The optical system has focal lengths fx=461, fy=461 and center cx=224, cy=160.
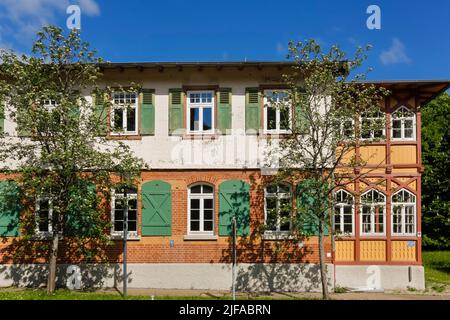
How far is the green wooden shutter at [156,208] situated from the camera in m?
15.2

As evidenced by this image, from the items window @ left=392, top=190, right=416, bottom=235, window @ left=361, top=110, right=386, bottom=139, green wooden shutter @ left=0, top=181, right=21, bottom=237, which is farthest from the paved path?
window @ left=361, top=110, right=386, bottom=139

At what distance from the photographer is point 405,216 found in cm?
1614

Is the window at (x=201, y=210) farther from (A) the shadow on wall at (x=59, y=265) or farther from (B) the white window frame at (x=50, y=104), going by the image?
(B) the white window frame at (x=50, y=104)

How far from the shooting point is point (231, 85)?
1551 centimetres

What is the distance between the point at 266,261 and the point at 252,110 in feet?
16.4

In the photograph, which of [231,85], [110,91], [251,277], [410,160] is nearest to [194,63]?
[231,85]

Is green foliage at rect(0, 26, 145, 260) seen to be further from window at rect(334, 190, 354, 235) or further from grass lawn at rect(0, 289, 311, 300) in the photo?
window at rect(334, 190, 354, 235)

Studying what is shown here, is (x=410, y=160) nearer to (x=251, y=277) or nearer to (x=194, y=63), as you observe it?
(x=251, y=277)

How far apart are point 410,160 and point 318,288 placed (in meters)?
5.52

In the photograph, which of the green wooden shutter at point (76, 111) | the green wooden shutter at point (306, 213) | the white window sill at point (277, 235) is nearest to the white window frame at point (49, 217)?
the green wooden shutter at point (76, 111)

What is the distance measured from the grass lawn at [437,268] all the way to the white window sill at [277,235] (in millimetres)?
5930

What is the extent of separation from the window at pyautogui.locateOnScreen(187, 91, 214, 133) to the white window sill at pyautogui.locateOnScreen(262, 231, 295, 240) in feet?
13.1

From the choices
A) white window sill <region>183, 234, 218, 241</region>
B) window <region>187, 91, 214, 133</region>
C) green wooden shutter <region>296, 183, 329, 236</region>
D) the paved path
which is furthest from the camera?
window <region>187, 91, 214, 133</region>

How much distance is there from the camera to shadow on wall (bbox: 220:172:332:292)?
14.9 m
